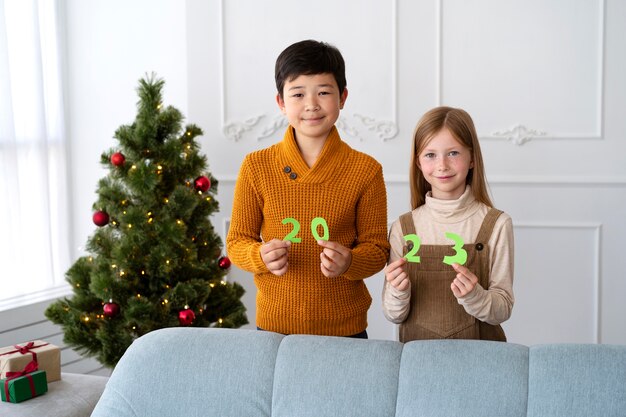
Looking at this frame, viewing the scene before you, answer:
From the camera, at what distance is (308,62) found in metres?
1.87

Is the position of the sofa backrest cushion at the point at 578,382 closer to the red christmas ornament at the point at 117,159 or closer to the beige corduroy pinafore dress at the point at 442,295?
the beige corduroy pinafore dress at the point at 442,295

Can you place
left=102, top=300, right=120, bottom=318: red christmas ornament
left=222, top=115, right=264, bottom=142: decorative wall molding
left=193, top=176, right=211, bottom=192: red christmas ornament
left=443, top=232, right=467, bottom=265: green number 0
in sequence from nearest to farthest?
left=443, top=232, right=467, bottom=265: green number 0
left=102, top=300, right=120, bottom=318: red christmas ornament
left=193, top=176, right=211, bottom=192: red christmas ornament
left=222, top=115, right=264, bottom=142: decorative wall molding

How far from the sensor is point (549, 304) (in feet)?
11.5

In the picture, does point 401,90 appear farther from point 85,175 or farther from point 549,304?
point 85,175

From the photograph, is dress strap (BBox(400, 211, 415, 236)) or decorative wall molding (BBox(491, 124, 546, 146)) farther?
decorative wall molding (BBox(491, 124, 546, 146))

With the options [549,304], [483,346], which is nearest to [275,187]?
[483,346]

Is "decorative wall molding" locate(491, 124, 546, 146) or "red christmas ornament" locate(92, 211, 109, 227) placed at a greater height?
"decorative wall molding" locate(491, 124, 546, 146)

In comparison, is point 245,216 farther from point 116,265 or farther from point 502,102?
point 502,102

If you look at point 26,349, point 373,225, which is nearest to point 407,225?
point 373,225

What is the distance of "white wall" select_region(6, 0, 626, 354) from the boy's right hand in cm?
180

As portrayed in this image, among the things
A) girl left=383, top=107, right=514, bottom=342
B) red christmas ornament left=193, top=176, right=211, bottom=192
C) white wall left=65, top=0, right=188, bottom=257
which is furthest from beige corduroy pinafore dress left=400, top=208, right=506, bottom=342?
white wall left=65, top=0, right=188, bottom=257

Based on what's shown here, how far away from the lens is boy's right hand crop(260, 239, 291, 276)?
5.85 ft

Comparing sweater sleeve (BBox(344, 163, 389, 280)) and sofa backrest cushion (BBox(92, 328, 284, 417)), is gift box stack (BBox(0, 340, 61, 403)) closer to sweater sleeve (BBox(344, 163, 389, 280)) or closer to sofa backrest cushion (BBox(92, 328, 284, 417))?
sofa backrest cushion (BBox(92, 328, 284, 417))

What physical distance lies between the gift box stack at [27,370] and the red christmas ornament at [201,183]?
0.81 m
